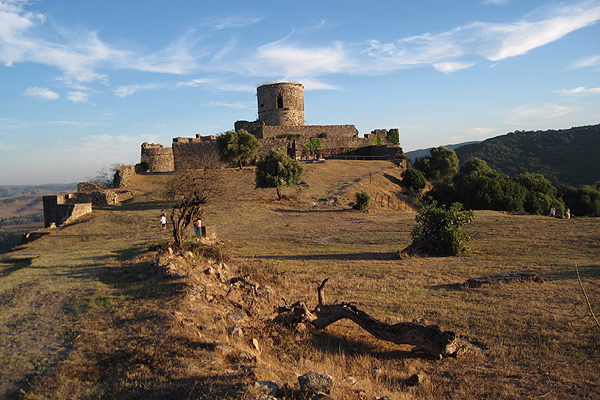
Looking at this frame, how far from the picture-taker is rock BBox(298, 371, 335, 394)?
373cm

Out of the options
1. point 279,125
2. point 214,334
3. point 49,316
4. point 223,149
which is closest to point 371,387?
point 214,334

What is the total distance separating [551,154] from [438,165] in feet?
139

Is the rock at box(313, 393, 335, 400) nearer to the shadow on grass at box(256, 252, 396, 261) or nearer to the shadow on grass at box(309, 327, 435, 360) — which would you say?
the shadow on grass at box(309, 327, 435, 360)

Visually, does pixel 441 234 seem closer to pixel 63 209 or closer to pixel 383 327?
pixel 383 327

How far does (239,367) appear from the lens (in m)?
4.29

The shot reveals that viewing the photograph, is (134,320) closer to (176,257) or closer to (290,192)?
(176,257)

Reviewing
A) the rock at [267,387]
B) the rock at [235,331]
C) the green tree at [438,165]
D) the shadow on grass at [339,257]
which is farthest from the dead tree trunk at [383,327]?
the green tree at [438,165]

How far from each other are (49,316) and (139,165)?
99.4 feet

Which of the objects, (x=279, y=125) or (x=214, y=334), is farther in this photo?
(x=279, y=125)

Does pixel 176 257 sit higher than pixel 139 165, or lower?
lower

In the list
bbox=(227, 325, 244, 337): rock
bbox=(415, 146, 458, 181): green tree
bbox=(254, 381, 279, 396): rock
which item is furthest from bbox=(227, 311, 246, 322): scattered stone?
bbox=(415, 146, 458, 181): green tree

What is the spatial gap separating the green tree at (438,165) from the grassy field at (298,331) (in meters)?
32.7

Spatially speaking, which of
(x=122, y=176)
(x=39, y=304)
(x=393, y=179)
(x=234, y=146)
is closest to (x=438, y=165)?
(x=393, y=179)

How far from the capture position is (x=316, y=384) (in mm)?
3771
